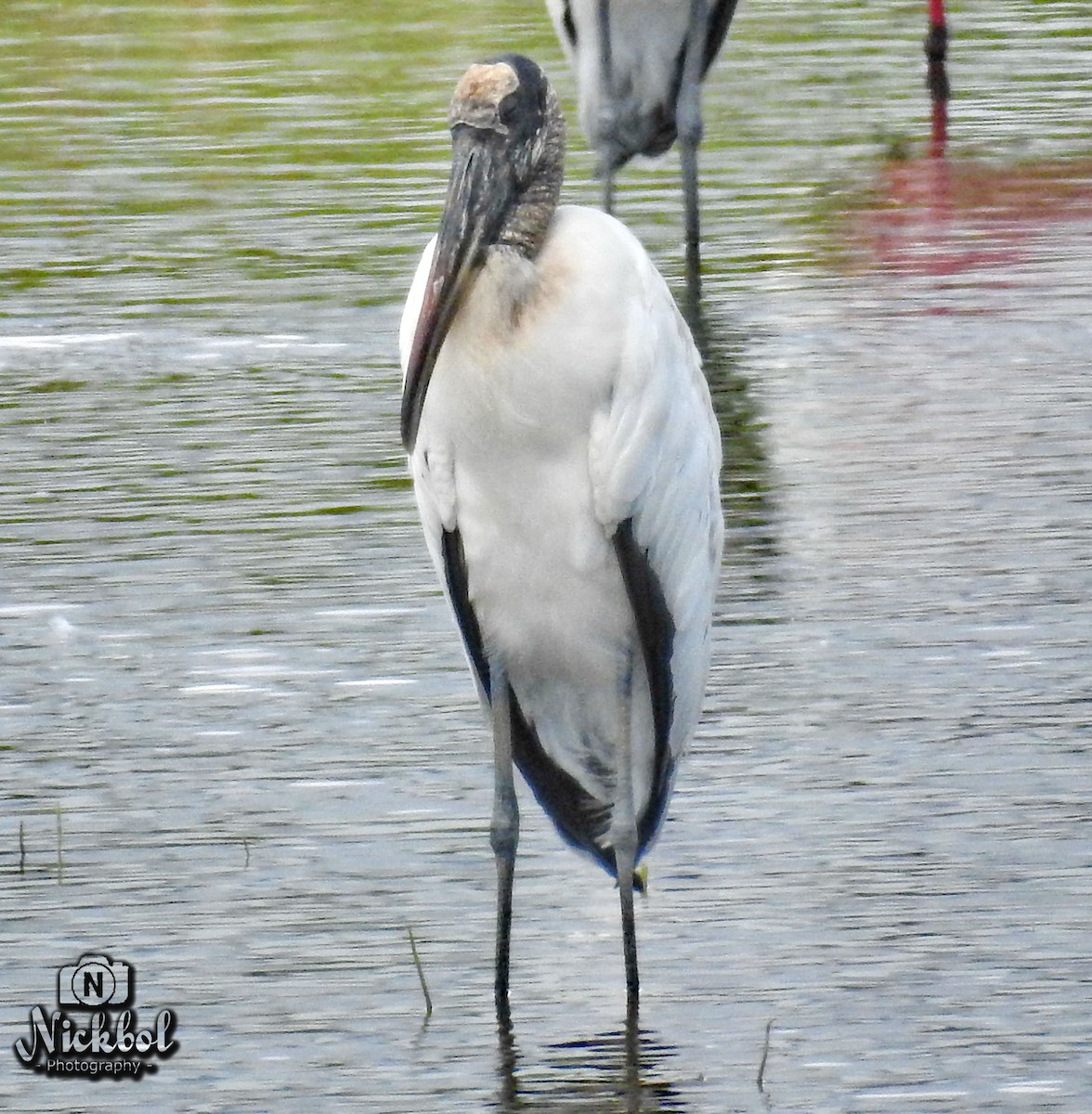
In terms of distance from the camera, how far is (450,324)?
13.0ft

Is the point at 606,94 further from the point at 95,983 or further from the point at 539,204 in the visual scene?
the point at 95,983

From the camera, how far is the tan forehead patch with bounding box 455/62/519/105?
3955mm

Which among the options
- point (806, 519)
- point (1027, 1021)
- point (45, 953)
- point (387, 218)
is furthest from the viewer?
point (387, 218)

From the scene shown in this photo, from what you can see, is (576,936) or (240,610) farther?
(240,610)

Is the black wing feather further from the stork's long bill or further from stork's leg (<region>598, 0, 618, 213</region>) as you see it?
stork's leg (<region>598, 0, 618, 213</region>)

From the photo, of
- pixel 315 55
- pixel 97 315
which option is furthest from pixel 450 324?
pixel 315 55

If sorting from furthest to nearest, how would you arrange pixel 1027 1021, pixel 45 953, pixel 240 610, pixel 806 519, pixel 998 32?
pixel 998 32 → pixel 806 519 → pixel 240 610 → pixel 45 953 → pixel 1027 1021

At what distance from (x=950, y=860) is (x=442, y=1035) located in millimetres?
922

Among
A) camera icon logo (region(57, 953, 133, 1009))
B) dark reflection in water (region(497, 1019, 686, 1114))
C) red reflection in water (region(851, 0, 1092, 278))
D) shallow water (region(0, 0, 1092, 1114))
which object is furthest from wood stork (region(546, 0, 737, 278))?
dark reflection in water (region(497, 1019, 686, 1114))

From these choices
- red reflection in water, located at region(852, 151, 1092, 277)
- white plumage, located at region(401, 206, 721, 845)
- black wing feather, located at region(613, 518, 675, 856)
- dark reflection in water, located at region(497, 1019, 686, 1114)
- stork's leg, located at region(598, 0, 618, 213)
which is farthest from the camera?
stork's leg, located at region(598, 0, 618, 213)

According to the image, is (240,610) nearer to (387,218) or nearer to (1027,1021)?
(1027,1021)

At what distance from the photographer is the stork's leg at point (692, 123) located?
325 inches

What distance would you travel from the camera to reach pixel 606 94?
8.96m

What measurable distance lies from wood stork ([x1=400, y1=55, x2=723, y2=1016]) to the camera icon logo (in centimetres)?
55
